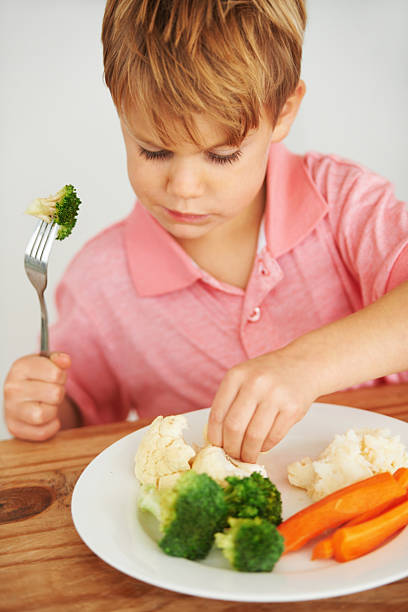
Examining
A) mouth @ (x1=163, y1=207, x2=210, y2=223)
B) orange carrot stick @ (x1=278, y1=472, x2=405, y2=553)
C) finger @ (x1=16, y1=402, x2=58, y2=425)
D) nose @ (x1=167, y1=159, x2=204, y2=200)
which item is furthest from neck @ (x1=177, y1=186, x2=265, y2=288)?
orange carrot stick @ (x1=278, y1=472, x2=405, y2=553)

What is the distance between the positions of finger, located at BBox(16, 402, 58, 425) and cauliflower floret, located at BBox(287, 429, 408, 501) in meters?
0.47

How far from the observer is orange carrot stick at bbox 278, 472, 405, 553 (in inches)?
28.6

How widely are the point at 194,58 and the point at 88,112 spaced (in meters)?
1.57

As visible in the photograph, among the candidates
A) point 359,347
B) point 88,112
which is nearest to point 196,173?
point 359,347

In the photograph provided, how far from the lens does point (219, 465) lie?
799 mm

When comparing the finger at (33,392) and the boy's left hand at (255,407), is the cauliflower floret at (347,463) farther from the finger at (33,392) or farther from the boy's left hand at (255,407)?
the finger at (33,392)

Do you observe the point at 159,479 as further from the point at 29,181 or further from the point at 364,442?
the point at 29,181

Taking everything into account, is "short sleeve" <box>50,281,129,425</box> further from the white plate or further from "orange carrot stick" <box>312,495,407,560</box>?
"orange carrot stick" <box>312,495,407,560</box>

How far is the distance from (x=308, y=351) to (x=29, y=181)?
5.83 feet

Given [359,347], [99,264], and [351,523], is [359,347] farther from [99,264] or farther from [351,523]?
[99,264]

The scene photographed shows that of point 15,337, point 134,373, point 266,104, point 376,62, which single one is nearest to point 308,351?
point 266,104

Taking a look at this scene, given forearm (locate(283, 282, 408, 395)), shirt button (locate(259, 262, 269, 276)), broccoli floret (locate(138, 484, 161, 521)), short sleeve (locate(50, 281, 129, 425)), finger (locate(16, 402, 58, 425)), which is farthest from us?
short sleeve (locate(50, 281, 129, 425))

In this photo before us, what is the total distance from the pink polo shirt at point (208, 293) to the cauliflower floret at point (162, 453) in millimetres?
502

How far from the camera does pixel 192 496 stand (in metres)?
0.69
